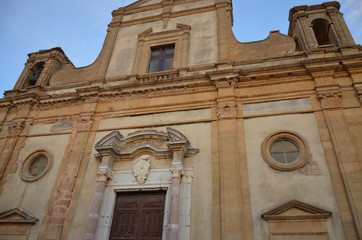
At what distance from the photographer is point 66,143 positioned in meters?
9.27

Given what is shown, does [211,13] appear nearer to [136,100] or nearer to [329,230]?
[136,100]

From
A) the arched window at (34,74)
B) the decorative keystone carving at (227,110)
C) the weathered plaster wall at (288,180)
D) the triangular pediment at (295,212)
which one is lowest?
the triangular pediment at (295,212)

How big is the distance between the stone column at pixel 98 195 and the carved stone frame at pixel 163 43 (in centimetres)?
415

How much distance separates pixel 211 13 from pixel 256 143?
661 cm

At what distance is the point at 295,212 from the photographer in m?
6.25

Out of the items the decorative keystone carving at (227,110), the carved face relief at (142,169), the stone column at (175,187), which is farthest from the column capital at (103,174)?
the decorative keystone carving at (227,110)

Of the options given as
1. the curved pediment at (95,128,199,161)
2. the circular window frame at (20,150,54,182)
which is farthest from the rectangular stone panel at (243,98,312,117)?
the circular window frame at (20,150,54,182)

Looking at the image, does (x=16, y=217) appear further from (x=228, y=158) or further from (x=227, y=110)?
(x=227, y=110)

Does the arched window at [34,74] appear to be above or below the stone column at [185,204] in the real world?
above

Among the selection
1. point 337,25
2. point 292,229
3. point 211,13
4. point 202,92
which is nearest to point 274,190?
point 292,229

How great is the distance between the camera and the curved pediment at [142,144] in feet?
25.5

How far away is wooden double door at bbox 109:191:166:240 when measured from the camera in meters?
6.99

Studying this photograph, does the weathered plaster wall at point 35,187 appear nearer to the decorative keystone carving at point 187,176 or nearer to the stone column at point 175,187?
the stone column at point 175,187

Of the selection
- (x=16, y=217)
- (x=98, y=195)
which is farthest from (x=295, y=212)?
(x=16, y=217)
